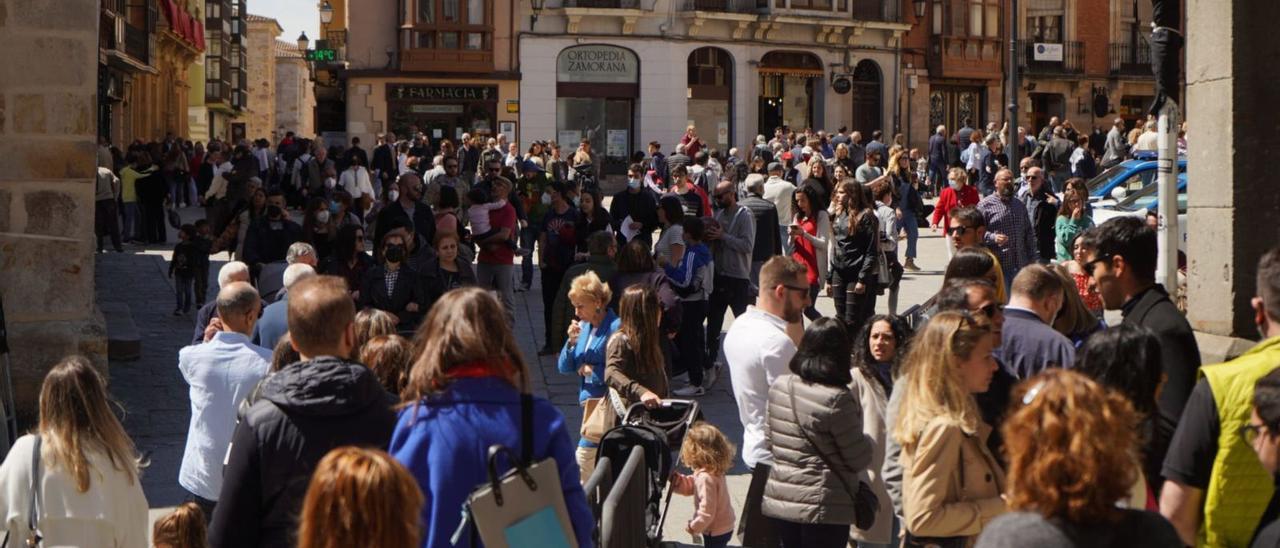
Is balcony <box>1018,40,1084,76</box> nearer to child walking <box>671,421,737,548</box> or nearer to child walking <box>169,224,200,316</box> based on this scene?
child walking <box>169,224,200,316</box>

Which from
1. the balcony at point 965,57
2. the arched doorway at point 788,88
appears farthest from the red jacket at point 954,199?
the balcony at point 965,57

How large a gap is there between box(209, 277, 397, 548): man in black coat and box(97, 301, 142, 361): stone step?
8885 mm

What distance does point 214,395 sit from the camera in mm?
6434

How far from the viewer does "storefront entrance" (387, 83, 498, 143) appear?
39.9 m

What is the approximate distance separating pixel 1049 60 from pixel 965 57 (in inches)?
122

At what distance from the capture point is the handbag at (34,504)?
564cm

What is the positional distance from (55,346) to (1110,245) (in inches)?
293

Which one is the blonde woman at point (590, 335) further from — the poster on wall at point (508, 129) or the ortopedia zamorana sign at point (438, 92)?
the ortopedia zamorana sign at point (438, 92)

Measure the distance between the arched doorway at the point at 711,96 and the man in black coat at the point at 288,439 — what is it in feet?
121

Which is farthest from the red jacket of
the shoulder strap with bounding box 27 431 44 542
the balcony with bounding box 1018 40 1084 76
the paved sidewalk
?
the balcony with bounding box 1018 40 1084 76

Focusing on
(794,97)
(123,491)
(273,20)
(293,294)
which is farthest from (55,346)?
(273,20)

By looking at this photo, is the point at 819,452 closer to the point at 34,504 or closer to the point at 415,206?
the point at 34,504

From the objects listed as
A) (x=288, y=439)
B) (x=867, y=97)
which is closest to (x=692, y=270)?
(x=288, y=439)

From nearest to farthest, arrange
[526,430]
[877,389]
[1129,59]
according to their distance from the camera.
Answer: [526,430] → [877,389] → [1129,59]
